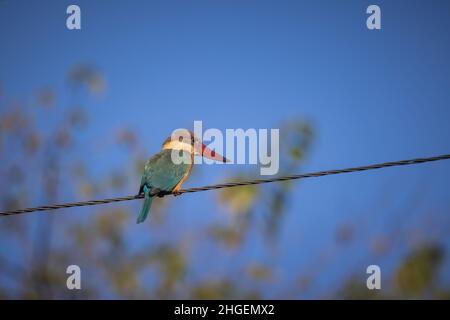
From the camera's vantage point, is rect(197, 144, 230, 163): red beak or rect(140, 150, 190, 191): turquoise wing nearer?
rect(140, 150, 190, 191): turquoise wing

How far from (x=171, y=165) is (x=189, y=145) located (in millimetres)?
810

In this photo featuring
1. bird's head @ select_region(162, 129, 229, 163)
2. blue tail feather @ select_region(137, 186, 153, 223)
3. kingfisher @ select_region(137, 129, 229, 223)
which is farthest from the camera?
bird's head @ select_region(162, 129, 229, 163)

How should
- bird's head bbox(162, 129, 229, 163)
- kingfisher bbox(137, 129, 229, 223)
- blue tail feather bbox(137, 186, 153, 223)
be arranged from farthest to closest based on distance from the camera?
bird's head bbox(162, 129, 229, 163) → kingfisher bbox(137, 129, 229, 223) → blue tail feather bbox(137, 186, 153, 223)

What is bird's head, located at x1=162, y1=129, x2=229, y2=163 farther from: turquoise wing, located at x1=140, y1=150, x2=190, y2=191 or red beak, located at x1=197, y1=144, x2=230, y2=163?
turquoise wing, located at x1=140, y1=150, x2=190, y2=191

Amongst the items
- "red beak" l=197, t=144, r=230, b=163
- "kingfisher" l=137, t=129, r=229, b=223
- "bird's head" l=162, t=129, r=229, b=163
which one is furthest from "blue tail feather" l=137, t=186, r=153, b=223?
"red beak" l=197, t=144, r=230, b=163

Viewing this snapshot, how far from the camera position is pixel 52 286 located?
1199cm

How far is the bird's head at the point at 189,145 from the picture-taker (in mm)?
8641

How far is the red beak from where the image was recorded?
8719 mm

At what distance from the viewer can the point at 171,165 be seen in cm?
798

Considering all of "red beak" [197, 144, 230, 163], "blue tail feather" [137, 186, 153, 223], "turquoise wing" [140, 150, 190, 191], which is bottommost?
"blue tail feather" [137, 186, 153, 223]
